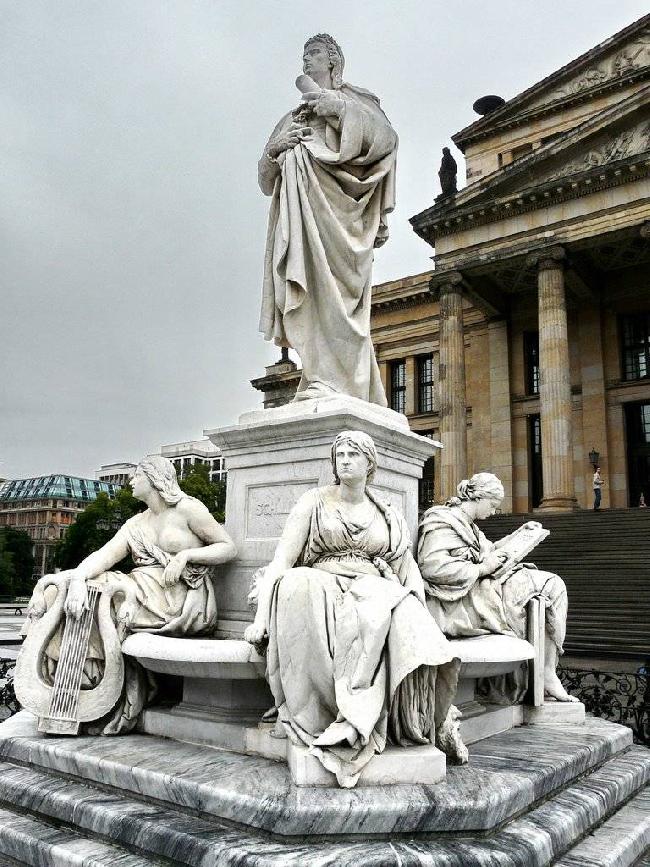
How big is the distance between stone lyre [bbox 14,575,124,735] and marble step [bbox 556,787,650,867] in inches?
89.9

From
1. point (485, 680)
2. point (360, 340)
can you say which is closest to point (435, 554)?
point (485, 680)

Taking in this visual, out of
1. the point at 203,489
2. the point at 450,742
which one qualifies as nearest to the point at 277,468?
the point at 450,742

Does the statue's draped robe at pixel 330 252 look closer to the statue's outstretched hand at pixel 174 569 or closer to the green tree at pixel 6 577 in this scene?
the statue's outstretched hand at pixel 174 569

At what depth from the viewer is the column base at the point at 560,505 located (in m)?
26.0

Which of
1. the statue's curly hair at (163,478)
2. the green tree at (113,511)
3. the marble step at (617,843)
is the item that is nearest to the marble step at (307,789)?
the marble step at (617,843)

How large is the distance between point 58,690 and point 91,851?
1096 millimetres

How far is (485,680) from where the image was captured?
13.8ft

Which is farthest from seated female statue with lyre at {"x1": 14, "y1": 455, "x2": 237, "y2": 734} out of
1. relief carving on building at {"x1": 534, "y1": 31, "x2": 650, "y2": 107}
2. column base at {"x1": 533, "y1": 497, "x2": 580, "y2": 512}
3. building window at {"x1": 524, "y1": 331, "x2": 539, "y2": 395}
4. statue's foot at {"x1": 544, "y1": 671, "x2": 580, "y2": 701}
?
relief carving on building at {"x1": 534, "y1": 31, "x2": 650, "y2": 107}

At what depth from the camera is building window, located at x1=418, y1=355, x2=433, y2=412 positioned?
123 ft

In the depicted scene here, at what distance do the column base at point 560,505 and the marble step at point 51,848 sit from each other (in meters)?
24.9

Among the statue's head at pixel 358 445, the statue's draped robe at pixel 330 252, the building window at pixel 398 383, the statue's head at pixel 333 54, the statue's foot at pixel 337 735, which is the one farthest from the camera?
the building window at pixel 398 383

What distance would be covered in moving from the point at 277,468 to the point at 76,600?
136 centimetres

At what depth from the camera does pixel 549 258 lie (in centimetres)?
2855

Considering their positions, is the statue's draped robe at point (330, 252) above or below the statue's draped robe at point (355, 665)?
above
